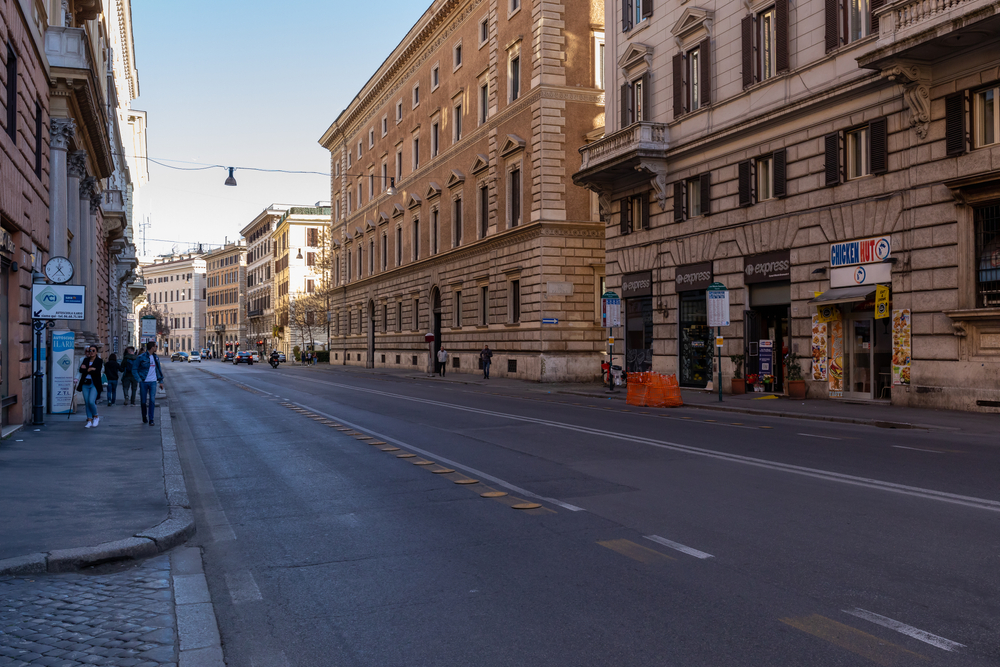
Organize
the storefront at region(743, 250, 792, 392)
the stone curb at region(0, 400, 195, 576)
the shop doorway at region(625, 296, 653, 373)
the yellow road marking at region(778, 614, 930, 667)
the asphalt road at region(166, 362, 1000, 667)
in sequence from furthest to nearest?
the shop doorway at region(625, 296, 653, 373), the storefront at region(743, 250, 792, 392), the stone curb at region(0, 400, 195, 576), the asphalt road at region(166, 362, 1000, 667), the yellow road marking at region(778, 614, 930, 667)

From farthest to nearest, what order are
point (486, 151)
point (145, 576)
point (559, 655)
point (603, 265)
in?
point (486, 151)
point (603, 265)
point (145, 576)
point (559, 655)

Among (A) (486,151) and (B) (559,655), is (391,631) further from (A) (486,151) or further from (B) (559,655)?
(A) (486,151)

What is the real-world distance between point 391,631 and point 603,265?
34589mm

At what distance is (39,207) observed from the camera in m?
18.6

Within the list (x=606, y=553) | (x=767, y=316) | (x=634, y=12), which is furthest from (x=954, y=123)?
(x=606, y=553)

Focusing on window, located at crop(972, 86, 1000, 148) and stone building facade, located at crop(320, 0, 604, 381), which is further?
stone building facade, located at crop(320, 0, 604, 381)

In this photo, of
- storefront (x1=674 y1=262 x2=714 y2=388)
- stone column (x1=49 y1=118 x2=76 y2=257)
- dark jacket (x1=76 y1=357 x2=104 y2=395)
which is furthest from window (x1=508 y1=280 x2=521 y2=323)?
dark jacket (x1=76 y1=357 x2=104 y2=395)

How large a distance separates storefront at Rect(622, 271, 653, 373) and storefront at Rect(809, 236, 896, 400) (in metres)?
8.61

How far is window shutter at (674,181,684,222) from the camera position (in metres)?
28.4

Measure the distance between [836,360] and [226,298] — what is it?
11925 cm

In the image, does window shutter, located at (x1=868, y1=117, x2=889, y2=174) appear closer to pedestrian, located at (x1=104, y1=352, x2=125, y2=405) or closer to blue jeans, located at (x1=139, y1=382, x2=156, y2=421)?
blue jeans, located at (x1=139, y1=382, x2=156, y2=421)

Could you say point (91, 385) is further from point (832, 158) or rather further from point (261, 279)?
point (261, 279)

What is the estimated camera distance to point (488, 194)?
43.8 metres

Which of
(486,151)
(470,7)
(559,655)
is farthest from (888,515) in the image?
(470,7)
